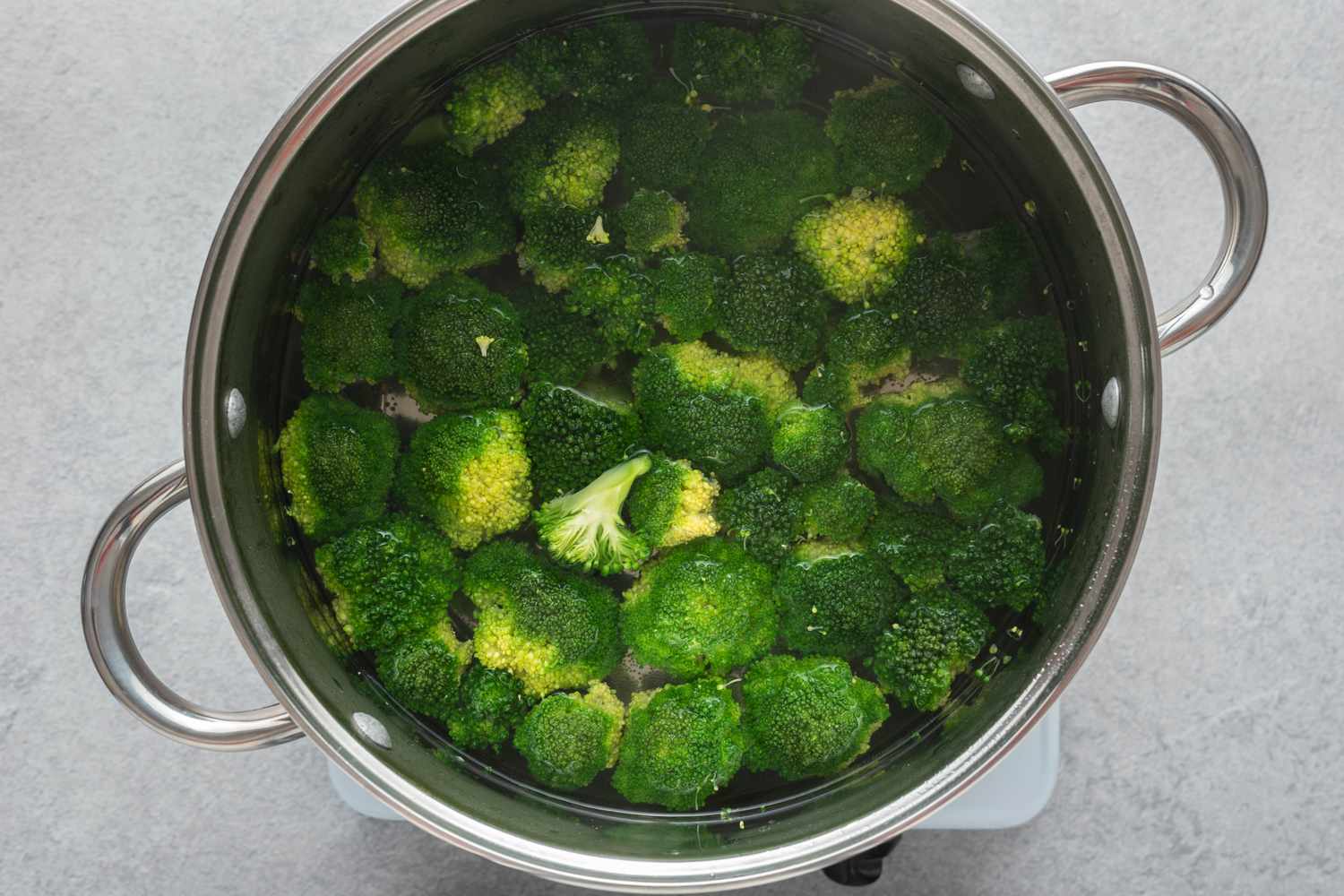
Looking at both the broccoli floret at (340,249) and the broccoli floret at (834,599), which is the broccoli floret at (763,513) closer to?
→ the broccoli floret at (834,599)

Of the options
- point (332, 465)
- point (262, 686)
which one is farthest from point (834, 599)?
point (262, 686)

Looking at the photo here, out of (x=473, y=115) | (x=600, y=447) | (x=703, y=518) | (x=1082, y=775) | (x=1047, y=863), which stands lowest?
(x=1047, y=863)

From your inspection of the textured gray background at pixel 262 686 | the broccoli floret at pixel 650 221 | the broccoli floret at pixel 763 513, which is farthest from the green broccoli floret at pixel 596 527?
the textured gray background at pixel 262 686

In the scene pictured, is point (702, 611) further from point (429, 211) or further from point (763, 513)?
point (429, 211)

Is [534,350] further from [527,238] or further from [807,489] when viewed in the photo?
[807,489]

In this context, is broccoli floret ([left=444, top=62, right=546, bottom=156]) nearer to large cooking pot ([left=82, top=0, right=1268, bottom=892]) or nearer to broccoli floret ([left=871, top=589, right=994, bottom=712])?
large cooking pot ([left=82, top=0, right=1268, bottom=892])

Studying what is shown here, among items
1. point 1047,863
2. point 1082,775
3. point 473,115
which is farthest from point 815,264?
point 1047,863
